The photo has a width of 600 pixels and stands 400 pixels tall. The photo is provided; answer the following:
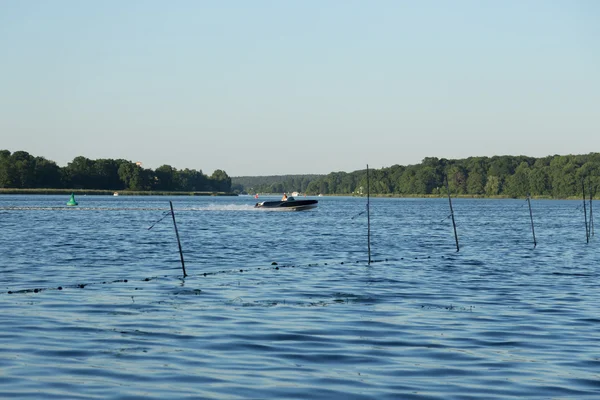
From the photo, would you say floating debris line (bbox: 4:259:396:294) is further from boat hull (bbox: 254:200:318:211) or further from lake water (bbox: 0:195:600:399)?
boat hull (bbox: 254:200:318:211)

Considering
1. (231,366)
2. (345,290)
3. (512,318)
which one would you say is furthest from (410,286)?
(231,366)

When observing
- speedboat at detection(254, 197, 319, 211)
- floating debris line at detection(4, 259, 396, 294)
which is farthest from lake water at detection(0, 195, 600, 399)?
speedboat at detection(254, 197, 319, 211)

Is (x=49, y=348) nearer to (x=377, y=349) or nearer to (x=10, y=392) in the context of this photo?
(x=10, y=392)

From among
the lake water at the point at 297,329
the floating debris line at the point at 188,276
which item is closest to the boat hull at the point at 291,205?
the floating debris line at the point at 188,276

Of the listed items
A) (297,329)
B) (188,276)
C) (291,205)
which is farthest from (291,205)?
(297,329)

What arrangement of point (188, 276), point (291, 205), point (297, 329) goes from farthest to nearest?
1. point (291, 205)
2. point (188, 276)
3. point (297, 329)

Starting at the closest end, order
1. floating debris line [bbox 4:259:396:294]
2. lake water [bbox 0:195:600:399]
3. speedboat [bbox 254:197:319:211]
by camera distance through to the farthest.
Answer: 1. lake water [bbox 0:195:600:399]
2. floating debris line [bbox 4:259:396:294]
3. speedboat [bbox 254:197:319:211]

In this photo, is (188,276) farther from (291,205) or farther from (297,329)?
(291,205)

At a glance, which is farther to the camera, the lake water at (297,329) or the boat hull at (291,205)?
the boat hull at (291,205)

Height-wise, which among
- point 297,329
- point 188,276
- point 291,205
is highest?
point 291,205

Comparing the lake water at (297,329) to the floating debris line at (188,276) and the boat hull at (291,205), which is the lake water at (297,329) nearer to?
the floating debris line at (188,276)

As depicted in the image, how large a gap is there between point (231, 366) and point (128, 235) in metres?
55.7

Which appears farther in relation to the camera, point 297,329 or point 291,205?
point 291,205

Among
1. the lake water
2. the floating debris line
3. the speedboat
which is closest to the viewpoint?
the lake water
